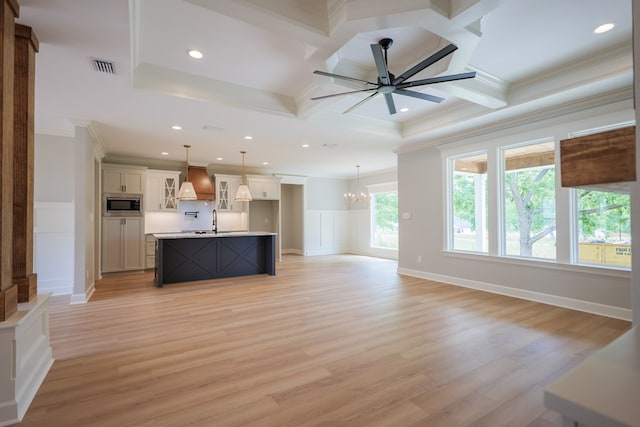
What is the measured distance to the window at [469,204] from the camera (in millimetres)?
5266

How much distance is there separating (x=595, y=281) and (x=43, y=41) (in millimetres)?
6381

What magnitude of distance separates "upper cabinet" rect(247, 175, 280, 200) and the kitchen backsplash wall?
0.70 m

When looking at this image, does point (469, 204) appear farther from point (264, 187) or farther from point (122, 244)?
point (122, 244)

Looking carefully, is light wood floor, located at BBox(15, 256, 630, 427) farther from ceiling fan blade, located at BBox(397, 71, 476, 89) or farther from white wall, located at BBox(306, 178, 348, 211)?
white wall, located at BBox(306, 178, 348, 211)

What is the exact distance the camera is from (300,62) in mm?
3359

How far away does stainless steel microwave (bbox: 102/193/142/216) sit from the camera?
6.53 meters

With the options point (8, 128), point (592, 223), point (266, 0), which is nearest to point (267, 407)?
point (8, 128)

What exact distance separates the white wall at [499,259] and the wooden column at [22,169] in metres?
5.56

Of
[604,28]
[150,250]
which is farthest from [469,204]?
[150,250]

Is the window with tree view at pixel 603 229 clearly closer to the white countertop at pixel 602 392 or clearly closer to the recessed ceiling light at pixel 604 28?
the recessed ceiling light at pixel 604 28

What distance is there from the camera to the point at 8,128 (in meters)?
2.06

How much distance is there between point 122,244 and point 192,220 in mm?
1688

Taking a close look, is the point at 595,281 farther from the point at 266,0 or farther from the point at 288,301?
the point at 266,0

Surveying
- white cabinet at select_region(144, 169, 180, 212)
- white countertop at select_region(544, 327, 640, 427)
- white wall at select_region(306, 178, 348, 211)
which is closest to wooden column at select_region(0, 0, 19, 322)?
white countertop at select_region(544, 327, 640, 427)
